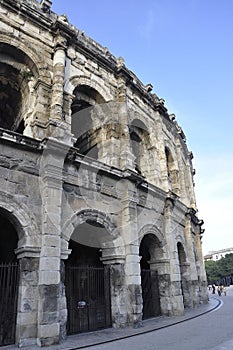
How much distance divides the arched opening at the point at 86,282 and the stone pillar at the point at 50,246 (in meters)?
1.58

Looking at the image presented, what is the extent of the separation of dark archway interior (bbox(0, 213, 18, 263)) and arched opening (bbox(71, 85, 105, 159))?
11.7ft

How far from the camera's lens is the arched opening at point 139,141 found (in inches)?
414

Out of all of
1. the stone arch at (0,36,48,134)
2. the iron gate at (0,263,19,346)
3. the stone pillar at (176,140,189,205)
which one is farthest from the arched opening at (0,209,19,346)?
the stone pillar at (176,140,189,205)

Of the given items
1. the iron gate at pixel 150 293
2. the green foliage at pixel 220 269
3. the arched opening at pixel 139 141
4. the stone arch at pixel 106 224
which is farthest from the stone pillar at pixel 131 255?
the green foliage at pixel 220 269

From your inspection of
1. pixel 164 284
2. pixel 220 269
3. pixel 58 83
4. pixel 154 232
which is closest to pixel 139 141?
pixel 154 232

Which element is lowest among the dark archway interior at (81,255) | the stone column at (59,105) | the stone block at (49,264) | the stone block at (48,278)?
the stone block at (48,278)

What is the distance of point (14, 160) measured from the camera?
5883 millimetres

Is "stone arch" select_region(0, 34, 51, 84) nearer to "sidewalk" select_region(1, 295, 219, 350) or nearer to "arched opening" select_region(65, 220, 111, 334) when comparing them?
"arched opening" select_region(65, 220, 111, 334)

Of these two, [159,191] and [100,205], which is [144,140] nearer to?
[159,191]

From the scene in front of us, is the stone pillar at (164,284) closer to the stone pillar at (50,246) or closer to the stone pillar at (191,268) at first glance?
the stone pillar at (191,268)

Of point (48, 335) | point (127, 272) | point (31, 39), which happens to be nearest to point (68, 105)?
point (31, 39)

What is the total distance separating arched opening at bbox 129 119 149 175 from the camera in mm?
10508

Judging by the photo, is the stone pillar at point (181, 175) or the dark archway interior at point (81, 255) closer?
the dark archway interior at point (81, 255)

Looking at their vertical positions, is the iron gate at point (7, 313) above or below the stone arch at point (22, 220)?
below
